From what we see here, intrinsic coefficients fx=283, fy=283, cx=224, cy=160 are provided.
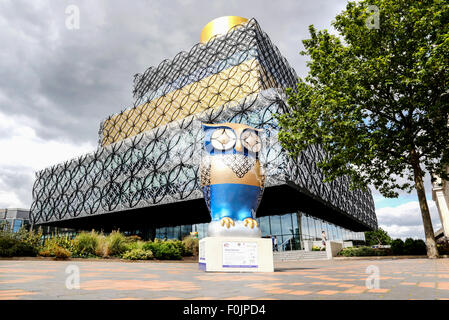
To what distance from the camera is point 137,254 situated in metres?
15.1

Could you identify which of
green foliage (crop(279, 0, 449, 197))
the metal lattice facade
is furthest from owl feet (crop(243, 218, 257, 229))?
the metal lattice facade

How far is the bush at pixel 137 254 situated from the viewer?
48.8ft

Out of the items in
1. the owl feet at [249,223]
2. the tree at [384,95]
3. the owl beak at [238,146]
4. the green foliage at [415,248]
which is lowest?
the green foliage at [415,248]

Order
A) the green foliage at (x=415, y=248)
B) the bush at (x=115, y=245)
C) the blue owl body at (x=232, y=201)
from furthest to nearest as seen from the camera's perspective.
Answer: the green foliage at (x=415, y=248) < the bush at (x=115, y=245) < the blue owl body at (x=232, y=201)

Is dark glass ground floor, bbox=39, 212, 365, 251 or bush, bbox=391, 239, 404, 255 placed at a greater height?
dark glass ground floor, bbox=39, 212, 365, 251

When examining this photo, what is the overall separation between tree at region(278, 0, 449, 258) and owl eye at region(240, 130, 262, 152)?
6.74m

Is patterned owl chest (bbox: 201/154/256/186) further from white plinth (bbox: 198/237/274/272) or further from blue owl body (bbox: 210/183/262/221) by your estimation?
white plinth (bbox: 198/237/274/272)

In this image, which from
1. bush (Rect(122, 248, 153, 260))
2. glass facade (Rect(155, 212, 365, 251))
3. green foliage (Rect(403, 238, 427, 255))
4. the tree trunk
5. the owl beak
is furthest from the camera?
glass facade (Rect(155, 212, 365, 251))

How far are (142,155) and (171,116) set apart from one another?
912cm

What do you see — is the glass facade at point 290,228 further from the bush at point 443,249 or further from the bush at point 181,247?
the bush at point 443,249

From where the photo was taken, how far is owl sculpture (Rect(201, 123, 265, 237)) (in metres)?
8.18

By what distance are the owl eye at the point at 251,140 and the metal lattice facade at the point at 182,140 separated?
49.5 feet

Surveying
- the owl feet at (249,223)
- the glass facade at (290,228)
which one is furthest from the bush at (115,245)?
the glass facade at (290,228)
